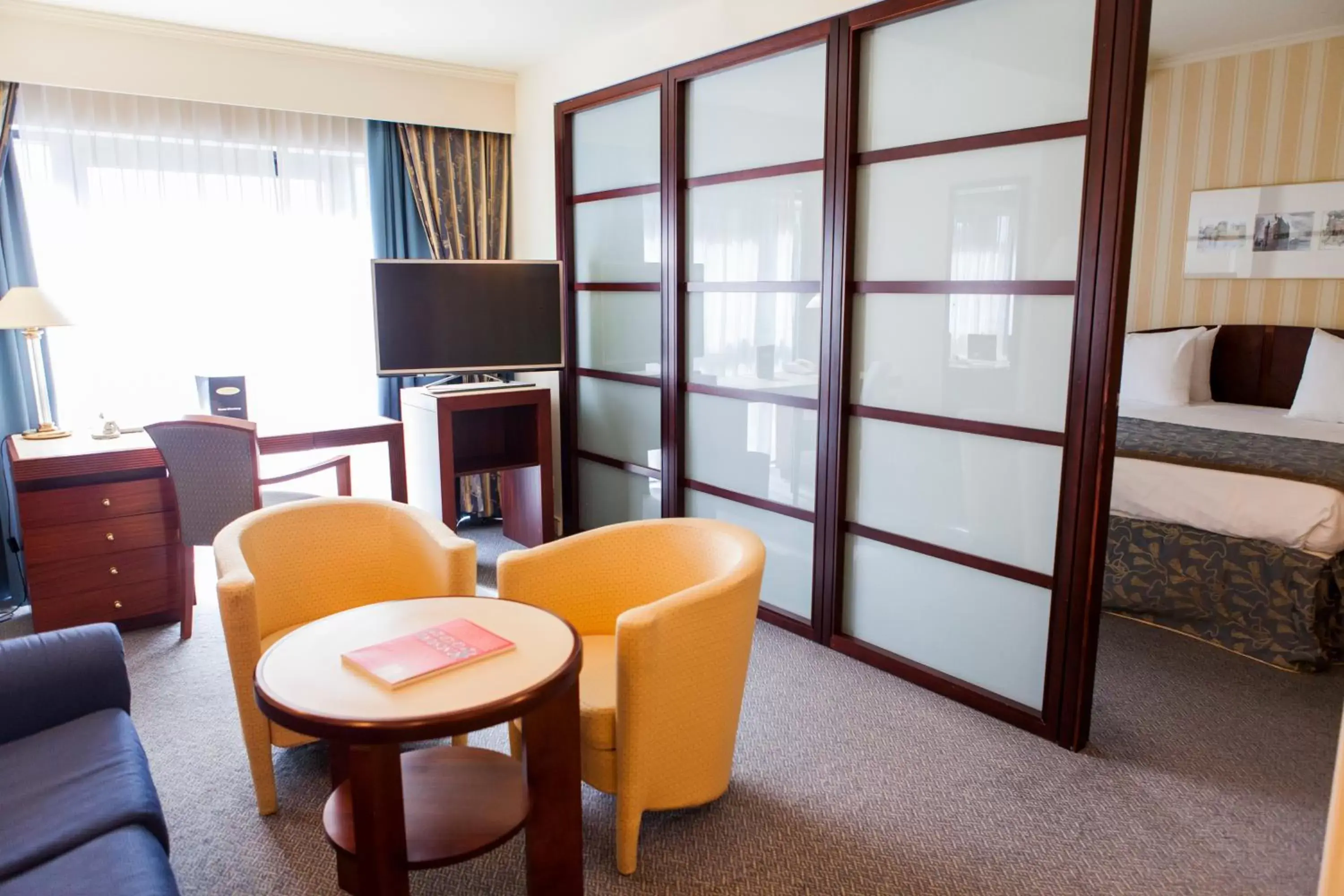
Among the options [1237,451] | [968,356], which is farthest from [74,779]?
[1237,451]

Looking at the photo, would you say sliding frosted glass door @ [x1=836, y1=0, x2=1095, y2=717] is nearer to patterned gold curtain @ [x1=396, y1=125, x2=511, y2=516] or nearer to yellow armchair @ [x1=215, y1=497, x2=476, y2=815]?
yellow armchair @ [x1=215, y1=497, x2=476, y2=815]

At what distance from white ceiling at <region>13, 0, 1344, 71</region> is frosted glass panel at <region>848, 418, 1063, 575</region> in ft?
5.76

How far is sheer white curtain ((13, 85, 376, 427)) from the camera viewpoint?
3676mm

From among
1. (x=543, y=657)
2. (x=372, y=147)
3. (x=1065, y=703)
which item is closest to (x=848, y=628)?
(x=1065, y=703)

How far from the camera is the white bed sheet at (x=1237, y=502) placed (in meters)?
2.92

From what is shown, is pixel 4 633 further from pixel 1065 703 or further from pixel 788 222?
pixel 1065 703

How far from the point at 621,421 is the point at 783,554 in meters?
1.16

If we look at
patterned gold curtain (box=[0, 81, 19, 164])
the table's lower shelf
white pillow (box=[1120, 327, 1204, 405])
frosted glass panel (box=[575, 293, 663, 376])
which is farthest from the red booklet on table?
white pillow (box=[1120, 327, 1204, 405])

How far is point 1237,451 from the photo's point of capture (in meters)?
3.38

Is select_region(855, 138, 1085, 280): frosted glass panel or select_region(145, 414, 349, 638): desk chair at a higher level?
select_region(855, 138, 1085, 280): frosted glass panel

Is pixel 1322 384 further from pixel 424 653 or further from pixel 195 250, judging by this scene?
pixel 195 250

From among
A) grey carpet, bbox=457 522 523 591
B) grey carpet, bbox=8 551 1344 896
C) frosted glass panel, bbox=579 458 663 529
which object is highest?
frosted glass panel, bbox=579 458 663 529

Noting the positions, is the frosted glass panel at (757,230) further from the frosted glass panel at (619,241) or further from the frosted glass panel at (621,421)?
the frosted glass panel at (621,421)

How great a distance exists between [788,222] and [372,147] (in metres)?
2.33
